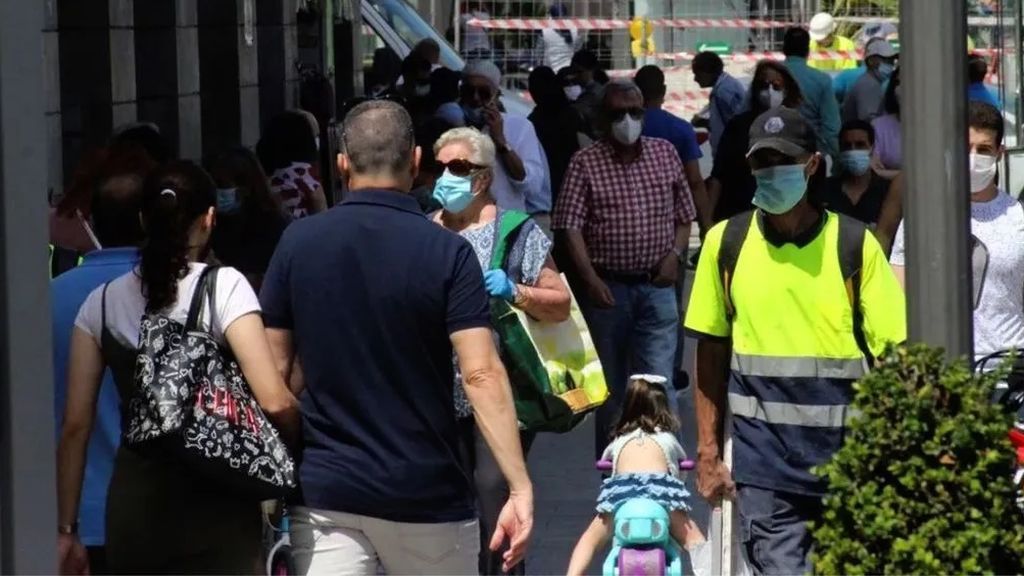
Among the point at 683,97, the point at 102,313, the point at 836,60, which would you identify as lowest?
the point at 102,313

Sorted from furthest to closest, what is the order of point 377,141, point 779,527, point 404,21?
1. point 404,21
2. point 779,527
3. point 377,141

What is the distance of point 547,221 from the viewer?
11.9m

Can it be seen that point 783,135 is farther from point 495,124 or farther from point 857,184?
point 495,124

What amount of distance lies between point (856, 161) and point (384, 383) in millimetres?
5932

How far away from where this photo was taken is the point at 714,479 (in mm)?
6230

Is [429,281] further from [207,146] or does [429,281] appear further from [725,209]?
[207,146]

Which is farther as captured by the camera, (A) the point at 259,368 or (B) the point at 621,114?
(B) the point at 621,114

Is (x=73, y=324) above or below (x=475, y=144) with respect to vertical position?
below

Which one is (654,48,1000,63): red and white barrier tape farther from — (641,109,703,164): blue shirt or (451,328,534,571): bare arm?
(451,328,534,571): bare arm

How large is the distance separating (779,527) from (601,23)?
2282 cm

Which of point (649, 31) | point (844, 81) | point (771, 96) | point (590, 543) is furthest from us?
point (649, 31)

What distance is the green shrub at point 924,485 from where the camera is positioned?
428 centimetres

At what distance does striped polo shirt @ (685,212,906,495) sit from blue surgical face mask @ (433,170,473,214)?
→ 56.3 inches

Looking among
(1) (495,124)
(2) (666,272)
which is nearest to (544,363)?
(2) (666,272)
